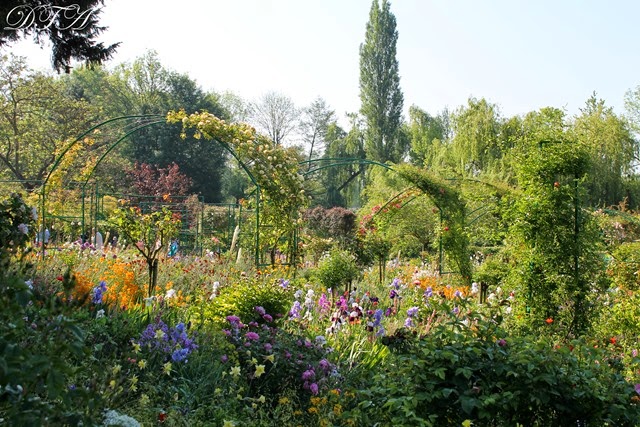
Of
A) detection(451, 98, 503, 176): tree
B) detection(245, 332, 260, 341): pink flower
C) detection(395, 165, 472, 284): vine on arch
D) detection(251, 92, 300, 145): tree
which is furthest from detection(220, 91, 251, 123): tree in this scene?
detection(245, 332, 260, 341): pink flower

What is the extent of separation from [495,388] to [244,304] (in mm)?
2020

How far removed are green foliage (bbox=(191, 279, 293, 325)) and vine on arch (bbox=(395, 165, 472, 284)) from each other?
5223 mm

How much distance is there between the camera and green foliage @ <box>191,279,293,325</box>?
4.61 metres

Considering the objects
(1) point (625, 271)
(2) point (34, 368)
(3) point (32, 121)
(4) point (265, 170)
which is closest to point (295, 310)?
(1) point (625, 271)

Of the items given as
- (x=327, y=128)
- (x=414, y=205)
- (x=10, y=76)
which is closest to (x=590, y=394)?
(x=414, y=205)

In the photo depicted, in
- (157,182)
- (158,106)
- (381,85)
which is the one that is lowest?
(157,182)

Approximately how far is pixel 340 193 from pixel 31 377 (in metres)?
29.4

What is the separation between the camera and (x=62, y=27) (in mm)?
4363

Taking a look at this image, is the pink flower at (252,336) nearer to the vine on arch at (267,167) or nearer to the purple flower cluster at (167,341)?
the purple flower cluster at (167,341)

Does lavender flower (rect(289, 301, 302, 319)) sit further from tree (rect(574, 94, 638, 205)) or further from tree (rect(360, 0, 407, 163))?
tree (rect(360, 0, 407, 163))

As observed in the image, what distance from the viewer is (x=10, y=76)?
1955 cm

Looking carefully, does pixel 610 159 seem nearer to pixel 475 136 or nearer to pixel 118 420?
pixel 475 136

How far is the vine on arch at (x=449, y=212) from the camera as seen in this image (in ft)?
32.2

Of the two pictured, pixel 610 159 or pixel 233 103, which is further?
pixel 233 103
